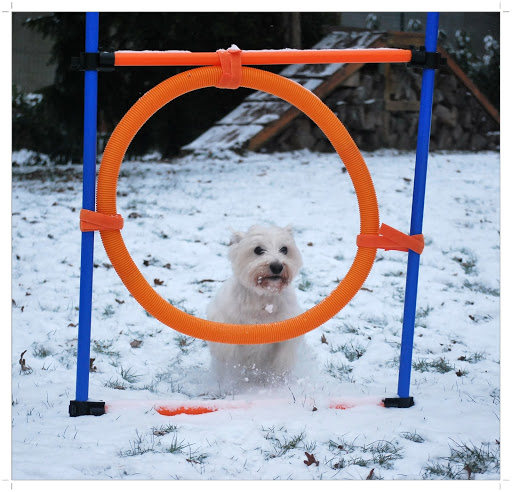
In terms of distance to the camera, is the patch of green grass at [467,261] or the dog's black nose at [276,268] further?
the patch of green grass at [467,261]

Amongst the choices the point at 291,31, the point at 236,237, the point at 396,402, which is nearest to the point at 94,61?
the point at 236,237

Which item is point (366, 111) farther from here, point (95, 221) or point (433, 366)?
point (95, 221)

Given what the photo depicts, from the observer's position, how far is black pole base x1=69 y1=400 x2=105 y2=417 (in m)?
3.14

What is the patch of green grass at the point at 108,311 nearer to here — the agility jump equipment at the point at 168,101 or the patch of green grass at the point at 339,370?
the agility jump equipment at the point at 168,101

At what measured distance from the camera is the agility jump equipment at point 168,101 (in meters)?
3.05

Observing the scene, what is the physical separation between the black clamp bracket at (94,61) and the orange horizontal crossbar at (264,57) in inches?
1.4

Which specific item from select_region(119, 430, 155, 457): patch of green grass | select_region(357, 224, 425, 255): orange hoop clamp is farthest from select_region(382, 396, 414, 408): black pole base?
select_region(119, 430, 155, 457): patch of green grass

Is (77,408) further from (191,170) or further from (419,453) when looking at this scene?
(191,170)

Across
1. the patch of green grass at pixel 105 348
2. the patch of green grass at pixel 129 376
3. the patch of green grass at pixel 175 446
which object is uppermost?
the patch of green grass at pixel 105 348

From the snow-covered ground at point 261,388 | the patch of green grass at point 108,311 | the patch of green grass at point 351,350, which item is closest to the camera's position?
the snow-covered ground at point 261,388

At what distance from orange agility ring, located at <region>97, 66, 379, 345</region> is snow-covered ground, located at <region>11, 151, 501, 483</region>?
413 mm

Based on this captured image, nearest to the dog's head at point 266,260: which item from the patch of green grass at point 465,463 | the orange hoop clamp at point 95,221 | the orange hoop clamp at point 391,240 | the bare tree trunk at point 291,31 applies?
the orange hoop clamp at point 391,240

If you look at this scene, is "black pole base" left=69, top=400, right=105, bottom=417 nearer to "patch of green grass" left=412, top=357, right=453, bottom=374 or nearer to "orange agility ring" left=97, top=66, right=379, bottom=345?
"orange agility ring" left=97, top=66, right=379, bottom=345

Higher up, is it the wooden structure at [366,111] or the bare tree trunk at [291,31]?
the bare tree trunk at [291,31]
